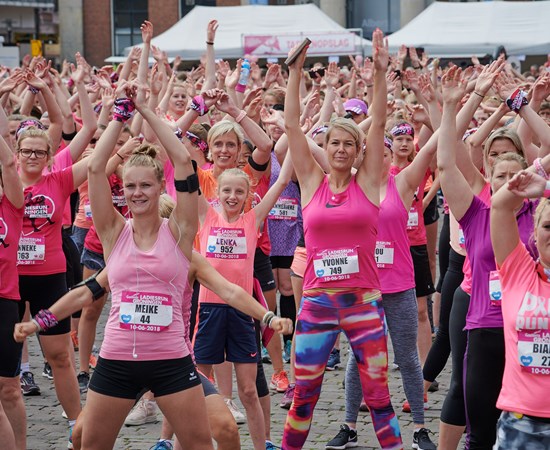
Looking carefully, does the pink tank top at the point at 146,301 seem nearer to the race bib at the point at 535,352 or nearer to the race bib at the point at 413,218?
the race bib at the point at 535,352

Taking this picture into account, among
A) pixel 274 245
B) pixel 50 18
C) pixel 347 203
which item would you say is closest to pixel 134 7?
pixel 50 18

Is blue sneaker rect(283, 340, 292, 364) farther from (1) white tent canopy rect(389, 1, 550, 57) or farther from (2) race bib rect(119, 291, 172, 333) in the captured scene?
(1) white tent canopy rect(389, 1, 550, 57)

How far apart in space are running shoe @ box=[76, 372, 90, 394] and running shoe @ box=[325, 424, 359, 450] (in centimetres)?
232

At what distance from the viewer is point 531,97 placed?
23.6ft

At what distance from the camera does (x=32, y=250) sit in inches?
293

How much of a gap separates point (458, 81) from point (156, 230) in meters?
1.79

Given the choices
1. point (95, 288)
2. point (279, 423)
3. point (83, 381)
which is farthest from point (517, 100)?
point (83, 381)

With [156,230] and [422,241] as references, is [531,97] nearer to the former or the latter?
[422,241]

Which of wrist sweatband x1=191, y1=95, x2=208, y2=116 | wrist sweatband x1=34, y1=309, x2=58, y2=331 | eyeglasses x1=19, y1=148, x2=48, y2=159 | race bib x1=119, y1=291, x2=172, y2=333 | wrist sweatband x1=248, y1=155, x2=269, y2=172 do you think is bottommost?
wrist sweatband x1=34, y1=309, x2=58, y2=331

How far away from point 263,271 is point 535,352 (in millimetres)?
4202

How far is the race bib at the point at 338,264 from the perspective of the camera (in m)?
6.14

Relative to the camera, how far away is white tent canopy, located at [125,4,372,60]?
25.7 meters

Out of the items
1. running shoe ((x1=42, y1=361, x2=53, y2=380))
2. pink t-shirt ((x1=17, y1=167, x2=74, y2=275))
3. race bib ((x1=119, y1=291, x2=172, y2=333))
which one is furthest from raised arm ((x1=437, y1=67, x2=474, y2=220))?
running shoe ((x1=42, y1=361, x2=53, y2=380))

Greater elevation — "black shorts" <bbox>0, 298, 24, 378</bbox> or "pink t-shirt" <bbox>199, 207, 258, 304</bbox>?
"pink t-shirt" <bbox>199, 207, 258, 304</bbox>
